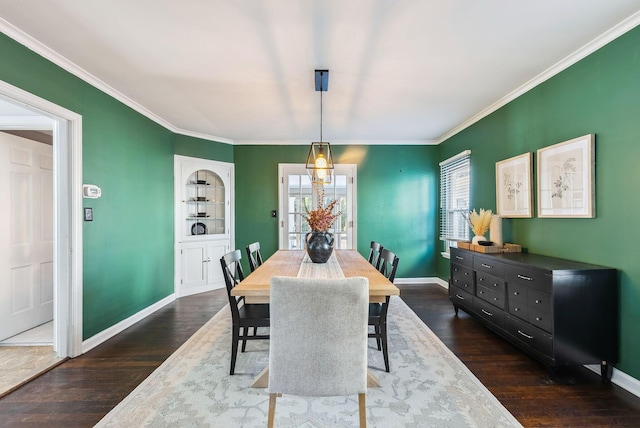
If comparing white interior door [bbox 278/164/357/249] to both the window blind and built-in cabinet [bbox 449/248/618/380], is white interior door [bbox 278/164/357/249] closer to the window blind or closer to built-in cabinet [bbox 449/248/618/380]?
the window blind

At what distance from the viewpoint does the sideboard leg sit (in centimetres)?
206

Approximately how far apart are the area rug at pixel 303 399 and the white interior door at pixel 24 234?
1.84 m

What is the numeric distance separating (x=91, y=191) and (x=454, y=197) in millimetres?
4631

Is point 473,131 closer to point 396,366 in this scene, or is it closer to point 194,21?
point 396,366

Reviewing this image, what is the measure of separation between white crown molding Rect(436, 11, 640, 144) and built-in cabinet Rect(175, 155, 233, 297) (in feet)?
13.0

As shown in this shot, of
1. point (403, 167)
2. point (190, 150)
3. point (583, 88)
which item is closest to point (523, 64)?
point (583, 88)

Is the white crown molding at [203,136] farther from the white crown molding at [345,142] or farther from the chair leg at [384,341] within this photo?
the chair leg at [384,341]

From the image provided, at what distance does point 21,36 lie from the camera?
2014 millimetres

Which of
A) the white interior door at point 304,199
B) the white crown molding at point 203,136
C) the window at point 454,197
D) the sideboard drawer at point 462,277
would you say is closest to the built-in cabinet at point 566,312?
the sideboard drawer at point 462,277

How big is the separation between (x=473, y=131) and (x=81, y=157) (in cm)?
450

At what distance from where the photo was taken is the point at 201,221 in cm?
468

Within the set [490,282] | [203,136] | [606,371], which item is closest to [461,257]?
[490,282]

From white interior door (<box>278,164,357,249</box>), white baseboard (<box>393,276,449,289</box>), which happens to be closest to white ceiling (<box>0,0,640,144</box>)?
white interior door (<box>278,164,357,249</box>)

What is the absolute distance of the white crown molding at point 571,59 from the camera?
194 cm
